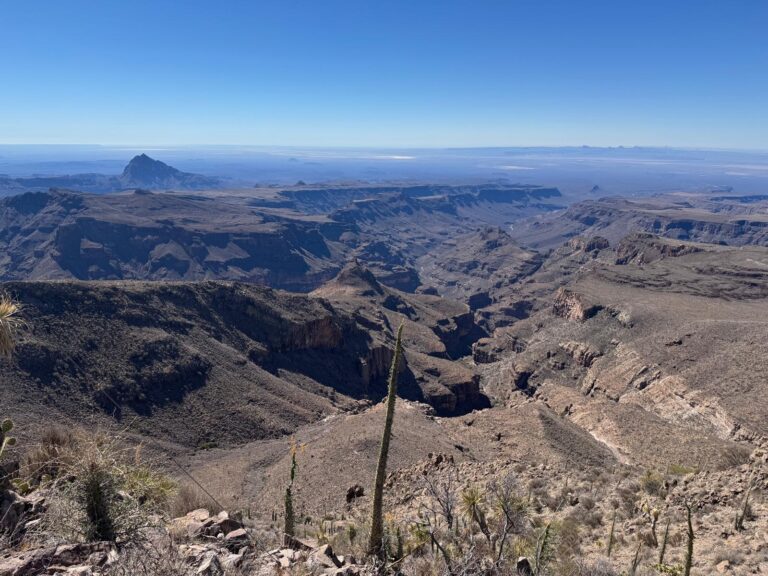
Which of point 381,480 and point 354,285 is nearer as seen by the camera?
point 381,480

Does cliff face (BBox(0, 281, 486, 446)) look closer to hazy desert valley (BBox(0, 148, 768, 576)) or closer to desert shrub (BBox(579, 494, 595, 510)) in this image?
hazy desert valley (BBox(0, 148, 768, 576))

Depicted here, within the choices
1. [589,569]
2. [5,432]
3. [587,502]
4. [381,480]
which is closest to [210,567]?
[381,480]

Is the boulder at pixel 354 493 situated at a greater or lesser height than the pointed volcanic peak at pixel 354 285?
greater

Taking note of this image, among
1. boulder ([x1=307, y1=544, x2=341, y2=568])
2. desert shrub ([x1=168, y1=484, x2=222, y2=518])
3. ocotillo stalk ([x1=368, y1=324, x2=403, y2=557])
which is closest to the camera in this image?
boulder ([x1=307, y1=544, x2=341, y2=568])

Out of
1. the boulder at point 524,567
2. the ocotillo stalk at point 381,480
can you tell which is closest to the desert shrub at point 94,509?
the ocotillo stalk at point 381,480

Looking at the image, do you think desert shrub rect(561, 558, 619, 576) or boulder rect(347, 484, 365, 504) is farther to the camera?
boulder rect(347, 484, 365, 504)

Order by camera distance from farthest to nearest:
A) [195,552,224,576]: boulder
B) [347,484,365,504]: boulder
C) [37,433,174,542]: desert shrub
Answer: [347,484,365,504]: boulder, [37,433,174,542]: desert shrub, [195,552,224,576]: boulder

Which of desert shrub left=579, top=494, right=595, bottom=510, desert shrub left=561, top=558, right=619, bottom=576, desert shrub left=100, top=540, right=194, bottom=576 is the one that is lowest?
desert shrub left=579, top=494, right=595, bottom=510

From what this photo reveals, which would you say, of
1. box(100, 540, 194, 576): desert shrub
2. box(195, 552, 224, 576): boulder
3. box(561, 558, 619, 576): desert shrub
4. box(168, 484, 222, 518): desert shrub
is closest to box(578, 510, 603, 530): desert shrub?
box(561, 558, 619, 576): desert shrub

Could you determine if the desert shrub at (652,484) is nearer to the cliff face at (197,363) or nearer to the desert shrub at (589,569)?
the desert shrub at (589,569)

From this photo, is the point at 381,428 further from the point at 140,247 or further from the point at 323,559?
the point at 140,247

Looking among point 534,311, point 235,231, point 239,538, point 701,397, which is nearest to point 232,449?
point 239,538
